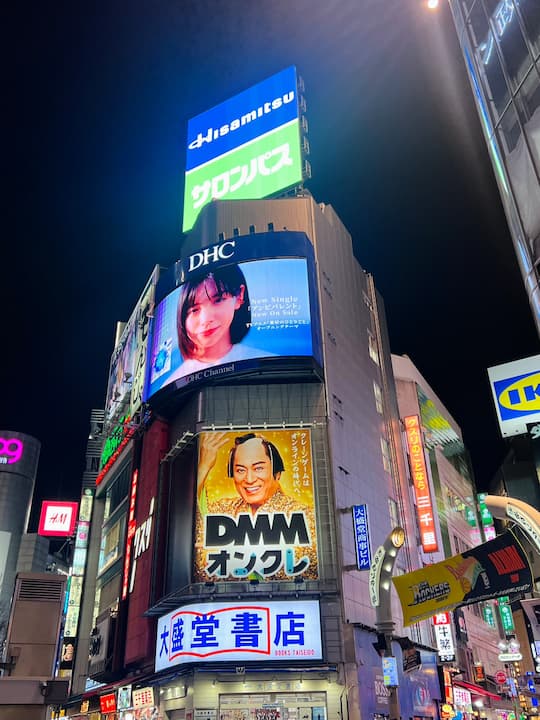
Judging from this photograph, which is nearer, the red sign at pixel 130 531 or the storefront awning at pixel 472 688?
the red sign at pixel 130 531

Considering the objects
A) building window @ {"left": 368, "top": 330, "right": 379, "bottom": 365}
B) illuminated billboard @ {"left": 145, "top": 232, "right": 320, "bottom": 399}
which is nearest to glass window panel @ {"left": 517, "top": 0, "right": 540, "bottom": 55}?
illuminated billboard @ {"left": 145, "top": 232, "right": 320, "bottom": 399}

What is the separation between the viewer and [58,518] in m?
68.8

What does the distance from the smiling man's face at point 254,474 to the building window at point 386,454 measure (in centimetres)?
1133

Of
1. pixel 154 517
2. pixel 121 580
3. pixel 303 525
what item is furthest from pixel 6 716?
pixel 121 580

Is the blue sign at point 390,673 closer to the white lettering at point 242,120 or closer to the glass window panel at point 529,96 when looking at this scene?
the glass window panel at point 529,96

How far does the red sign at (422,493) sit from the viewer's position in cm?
3866

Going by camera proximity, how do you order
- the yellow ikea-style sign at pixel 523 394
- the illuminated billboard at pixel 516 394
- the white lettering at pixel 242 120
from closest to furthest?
the illuminated billboard at pixel 516 394 → the yellow ikea-style sign at pixel 523 394 → the white lettering at pixel 242 120

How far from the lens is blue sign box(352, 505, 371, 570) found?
89.8 feet

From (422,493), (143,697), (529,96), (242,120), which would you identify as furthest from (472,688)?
(242,120)

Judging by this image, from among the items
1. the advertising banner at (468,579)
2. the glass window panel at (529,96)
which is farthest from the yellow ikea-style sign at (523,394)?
the glass window panel at (529,96)

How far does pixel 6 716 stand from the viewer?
9.98m

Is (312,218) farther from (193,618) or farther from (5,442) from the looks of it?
(5,442)

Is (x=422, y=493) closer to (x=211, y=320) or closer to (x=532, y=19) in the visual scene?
(x=211, y=320)

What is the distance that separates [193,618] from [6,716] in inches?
676
